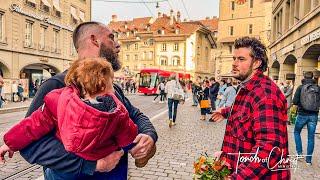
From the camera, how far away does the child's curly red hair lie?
1.68 m

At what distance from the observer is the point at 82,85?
169cm

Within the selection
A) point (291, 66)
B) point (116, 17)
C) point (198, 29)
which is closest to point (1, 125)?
point (291, 66)

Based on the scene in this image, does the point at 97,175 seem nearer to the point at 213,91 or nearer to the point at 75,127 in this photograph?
the point at 75,127

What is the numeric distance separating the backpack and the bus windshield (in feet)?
95.2

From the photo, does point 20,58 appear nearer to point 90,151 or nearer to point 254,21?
point 90,151

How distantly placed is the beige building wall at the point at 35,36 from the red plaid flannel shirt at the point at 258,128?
2471 centimetres

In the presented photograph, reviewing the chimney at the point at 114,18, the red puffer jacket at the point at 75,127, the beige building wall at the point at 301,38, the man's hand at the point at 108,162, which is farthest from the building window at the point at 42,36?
the chimney at the point at 114,18

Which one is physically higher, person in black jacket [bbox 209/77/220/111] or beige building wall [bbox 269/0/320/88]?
beige building wall [bbox 269/0/320/88]

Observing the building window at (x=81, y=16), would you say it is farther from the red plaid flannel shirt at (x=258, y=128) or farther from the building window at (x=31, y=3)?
the red plaid flannel shirt at (x=258, y=128)

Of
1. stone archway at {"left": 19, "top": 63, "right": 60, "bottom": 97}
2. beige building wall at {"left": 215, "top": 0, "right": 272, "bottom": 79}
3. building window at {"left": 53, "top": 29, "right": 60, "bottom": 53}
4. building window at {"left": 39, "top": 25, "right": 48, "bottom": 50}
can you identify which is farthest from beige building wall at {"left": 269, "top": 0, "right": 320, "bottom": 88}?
beige building wall at {"left": 215, "top": 0, "right": 272, "bottom": 79}

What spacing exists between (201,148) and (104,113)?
6947 mm

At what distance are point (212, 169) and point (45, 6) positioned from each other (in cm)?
3055

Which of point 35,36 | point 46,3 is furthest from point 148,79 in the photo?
point 46,3

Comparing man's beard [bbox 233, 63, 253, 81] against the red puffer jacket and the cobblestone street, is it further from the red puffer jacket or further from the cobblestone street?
the cobblestone street
